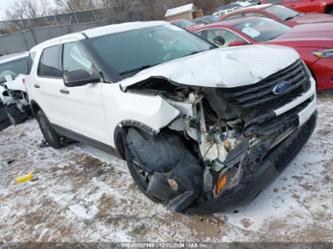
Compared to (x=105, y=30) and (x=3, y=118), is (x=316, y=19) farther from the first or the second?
(x=3, y=118)

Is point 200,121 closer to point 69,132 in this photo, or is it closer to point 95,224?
point 95,224

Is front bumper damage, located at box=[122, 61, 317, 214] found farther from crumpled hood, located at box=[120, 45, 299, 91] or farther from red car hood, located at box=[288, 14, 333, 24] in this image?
red car hood, located at box=[288, 14, 333, 24]

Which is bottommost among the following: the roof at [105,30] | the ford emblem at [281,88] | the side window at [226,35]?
the side window at [226,35]

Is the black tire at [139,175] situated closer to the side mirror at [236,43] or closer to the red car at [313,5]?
the side mirror at [236,43]

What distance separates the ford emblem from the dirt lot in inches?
39.9

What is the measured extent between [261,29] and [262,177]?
4485mm

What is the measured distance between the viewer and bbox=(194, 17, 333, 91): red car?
4.50m

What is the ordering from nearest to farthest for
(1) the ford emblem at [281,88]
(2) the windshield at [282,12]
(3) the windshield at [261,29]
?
(1) the ford emblem at [281,88], (3) the windshield at [261,29], (2) the windshield at [282,12]

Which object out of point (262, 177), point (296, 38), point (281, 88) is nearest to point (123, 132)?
point (262, 177)

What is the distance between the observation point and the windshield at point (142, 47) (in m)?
3.45

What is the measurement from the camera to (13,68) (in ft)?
29.1

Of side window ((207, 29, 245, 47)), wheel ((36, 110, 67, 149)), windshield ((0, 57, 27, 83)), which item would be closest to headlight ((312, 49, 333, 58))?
side window ((207, 29, 245, 47))

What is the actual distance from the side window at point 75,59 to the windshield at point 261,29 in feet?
11.4

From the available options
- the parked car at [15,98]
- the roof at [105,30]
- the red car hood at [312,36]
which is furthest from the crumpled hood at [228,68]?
the parked car at [15,98]
